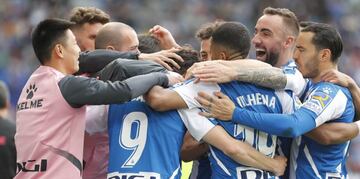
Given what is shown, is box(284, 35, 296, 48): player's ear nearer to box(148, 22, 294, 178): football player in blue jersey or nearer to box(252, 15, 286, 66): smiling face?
box(252, 15, 286, 66): smiling face

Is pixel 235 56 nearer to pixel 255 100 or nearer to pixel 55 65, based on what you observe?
pixel 255 100

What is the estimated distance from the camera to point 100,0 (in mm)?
19688

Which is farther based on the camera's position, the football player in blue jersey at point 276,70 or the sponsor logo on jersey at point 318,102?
the sponsor logo on jersey at point 318,102

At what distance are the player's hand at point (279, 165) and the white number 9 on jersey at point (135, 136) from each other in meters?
0.91

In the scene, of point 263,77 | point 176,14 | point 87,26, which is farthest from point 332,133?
point 176,14

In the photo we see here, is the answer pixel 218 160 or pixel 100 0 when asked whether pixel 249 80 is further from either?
pixel 100 0

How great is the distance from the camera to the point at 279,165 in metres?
6.11

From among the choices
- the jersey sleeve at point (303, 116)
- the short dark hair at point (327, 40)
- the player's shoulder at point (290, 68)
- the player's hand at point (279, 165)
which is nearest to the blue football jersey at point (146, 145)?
the jersey sleeve at point (303, 116)

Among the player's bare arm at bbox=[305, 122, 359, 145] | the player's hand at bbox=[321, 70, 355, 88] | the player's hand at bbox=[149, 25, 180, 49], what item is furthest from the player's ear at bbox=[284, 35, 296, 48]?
the player's hand at bbox=[149, 25, 180, 49]

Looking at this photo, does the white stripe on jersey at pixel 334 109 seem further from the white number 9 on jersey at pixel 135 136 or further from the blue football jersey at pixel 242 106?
the white number 9 on jersey at pixel 135 136

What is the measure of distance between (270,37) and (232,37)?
63 centimetres

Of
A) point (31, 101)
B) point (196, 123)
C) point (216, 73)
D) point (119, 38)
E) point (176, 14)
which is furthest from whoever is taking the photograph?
point (176, 14)

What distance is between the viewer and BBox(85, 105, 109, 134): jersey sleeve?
6.33 m

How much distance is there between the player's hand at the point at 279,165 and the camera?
19.9 feet
